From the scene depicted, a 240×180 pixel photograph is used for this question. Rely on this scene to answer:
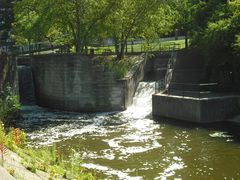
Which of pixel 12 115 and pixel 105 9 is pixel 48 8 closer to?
pixel 105 9

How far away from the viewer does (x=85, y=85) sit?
3853cm

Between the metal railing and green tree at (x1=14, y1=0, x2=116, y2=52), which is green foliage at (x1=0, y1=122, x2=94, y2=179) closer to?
green tree at (x1=14, y1=0, x2=116, y2=52)

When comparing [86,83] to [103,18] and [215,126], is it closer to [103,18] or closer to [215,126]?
[103,18]

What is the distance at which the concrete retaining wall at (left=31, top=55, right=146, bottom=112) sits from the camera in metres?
37.6

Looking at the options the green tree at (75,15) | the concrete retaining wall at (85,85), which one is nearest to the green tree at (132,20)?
the green tree at (75,15)

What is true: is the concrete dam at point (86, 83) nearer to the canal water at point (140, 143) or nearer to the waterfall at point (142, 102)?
the waterfall at point (142, 102)

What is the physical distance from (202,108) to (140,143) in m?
6.32

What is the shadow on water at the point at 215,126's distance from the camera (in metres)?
26.7

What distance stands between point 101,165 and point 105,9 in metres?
23.6

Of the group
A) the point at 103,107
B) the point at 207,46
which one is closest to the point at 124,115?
the point at 103,107

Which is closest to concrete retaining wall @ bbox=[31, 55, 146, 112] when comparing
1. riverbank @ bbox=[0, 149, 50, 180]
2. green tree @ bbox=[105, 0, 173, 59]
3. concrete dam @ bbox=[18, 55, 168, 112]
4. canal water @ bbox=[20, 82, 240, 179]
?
concrete dam @ bbox=[18, 55, 168, 112]

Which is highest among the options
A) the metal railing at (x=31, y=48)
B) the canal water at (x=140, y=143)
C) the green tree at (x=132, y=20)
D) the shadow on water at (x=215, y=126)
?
the green tree at (x=132, y=20)

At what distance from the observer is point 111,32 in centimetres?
4262

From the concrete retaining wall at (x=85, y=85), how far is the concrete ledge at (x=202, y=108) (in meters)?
6.06
